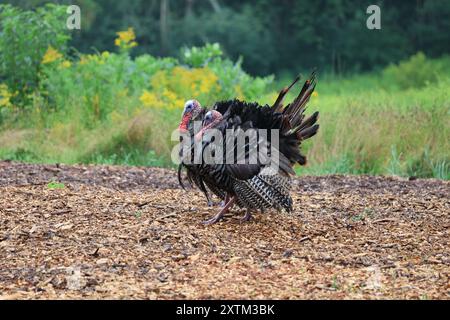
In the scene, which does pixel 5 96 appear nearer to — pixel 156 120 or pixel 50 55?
pixel 50 55

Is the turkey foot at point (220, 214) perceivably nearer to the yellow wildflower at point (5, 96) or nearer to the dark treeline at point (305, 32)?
the yellow wildflower at point (5, 96)

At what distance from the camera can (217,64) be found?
13.6m

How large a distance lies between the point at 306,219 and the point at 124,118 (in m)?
4.78

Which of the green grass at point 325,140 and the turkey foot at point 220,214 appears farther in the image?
the green grass at point 325,140

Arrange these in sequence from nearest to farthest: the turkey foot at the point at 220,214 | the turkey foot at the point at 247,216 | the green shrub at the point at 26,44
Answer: the turkey foot at the point at 220,214, the turkey foot at the point at 247,216, the green shrub at the point at 26,44

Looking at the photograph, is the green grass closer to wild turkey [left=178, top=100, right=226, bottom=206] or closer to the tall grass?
the tall grass

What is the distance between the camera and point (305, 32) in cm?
3062

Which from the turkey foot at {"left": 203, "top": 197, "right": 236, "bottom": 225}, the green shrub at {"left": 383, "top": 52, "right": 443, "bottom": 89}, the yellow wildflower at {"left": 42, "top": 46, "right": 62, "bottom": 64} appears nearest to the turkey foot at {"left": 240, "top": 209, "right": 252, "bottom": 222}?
the turkey foot at {"left": 203, "top": 197, "right": 236, "bottom": 225}

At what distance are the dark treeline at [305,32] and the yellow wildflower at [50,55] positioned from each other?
53.9ft

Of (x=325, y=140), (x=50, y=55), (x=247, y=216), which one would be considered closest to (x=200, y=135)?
(x=247, y=216)

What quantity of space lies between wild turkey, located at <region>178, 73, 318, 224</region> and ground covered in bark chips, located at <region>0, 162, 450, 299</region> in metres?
0.23

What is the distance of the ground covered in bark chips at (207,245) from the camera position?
15.8ft

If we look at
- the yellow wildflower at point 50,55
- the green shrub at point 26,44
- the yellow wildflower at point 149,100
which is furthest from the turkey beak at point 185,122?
the green shrub at point 26,44

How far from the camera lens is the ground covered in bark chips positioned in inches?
190
